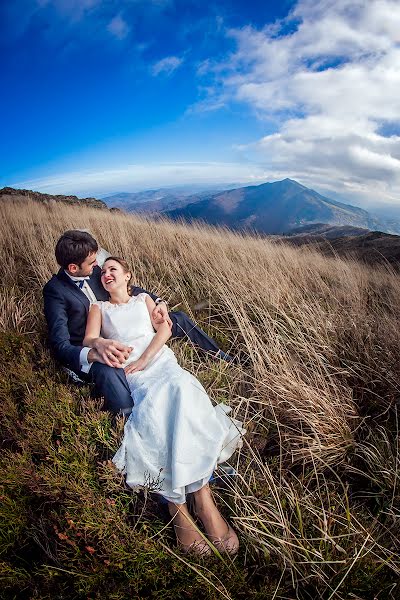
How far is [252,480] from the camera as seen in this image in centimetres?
192

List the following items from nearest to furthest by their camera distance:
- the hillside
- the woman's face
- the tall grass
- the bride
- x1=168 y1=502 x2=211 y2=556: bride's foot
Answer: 1. the tall grass
2. x1=168 y1=502 x2=211 y2=556: bride's foot
3. the bride
4. the woman's face
5. the hillside

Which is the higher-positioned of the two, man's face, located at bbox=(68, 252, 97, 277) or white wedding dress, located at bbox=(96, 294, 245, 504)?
man's face, located at bbox=(68, 252, 97, 277)

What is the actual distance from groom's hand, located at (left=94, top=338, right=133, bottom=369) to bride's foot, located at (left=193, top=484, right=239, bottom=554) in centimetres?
105

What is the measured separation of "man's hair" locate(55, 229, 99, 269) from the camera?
292cm

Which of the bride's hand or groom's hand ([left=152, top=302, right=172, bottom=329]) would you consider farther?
groom's hand ([left=152, top=302, right=172, bottom=329])

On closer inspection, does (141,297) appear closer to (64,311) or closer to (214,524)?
(64,311)

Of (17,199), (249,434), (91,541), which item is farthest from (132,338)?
(17,199)

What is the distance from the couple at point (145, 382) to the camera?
178 centimetres

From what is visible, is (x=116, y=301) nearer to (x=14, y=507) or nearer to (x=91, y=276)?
(x=91, y=276)

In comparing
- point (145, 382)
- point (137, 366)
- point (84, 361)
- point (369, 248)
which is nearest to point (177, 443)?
point (145, 382)

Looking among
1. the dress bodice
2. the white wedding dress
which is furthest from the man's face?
the white wedding dress

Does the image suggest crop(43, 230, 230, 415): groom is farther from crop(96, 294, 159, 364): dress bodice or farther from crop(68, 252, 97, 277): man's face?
crop(96, 294, 159, 364): dress bodice

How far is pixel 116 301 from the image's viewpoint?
294cm

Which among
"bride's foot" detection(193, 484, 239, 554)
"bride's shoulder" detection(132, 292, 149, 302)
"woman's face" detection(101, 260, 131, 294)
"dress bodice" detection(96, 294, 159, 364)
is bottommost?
"bride's foot" detection(193, 484, 239, 554)
